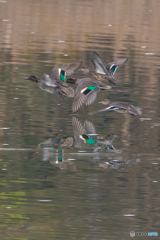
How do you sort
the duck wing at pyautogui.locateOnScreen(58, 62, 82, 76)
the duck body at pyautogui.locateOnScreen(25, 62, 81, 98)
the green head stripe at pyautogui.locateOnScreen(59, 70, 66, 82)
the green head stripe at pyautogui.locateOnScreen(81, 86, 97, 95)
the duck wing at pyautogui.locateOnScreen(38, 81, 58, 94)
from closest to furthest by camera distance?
the green head stripe at pyautogui.locateOnScreen(81, 86, 97, 95) → the duck body at pyautogui.locateOnScreen(25, 62, 81, 98) → the duck wing at pyautogui.locateOnScreen(38, 81, 58, 94) → the green head stripe at pyautogui.locateOnScreen(59, 70, 66, 82) → the duck wing at pyautogui.locateOnScreen(58, 62, 82, 76)

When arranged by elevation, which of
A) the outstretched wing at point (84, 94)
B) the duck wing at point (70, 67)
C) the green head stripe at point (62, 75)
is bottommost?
the outstretched wing at point (84, 94)

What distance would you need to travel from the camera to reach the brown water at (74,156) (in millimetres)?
6188

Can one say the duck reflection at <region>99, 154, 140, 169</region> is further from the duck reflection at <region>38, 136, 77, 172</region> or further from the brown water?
the duck reflection at <region>38, 136, 77, 172</region>

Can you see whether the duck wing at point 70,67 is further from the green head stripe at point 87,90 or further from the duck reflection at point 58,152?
the duck reflection at point 58,152

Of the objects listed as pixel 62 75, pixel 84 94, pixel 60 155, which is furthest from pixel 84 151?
pixel 62 75

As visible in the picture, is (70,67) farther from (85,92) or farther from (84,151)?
(84,151)

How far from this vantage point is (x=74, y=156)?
8352 mm

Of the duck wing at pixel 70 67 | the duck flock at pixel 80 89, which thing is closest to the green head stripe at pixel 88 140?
the duck flock at pixel 80 89

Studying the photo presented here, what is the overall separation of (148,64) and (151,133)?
6.69 m

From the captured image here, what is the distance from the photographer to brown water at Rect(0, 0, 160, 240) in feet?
20.3

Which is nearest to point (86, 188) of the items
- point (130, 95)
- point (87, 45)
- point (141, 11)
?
point (130, 95)

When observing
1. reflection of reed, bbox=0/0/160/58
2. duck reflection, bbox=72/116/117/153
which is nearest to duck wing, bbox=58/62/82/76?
duck reflection, bbox=72/116/117/153

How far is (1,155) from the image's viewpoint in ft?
27.1

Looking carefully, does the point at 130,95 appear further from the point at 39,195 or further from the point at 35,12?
the point at 35,12
